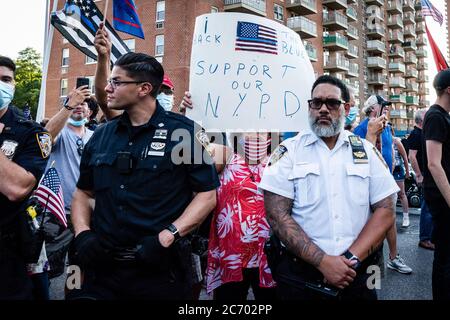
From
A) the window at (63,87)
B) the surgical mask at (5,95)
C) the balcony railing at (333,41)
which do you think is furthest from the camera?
the balcony railing at (333,41)

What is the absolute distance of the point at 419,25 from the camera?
199 feet

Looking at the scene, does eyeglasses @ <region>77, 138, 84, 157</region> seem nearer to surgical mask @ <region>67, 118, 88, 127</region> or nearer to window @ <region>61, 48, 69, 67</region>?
surgical mask @ <region>67, 118, 88, 127</region>

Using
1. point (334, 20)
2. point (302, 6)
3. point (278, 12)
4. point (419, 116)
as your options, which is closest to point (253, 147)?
point (419, 116)

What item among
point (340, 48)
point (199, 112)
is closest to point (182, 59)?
point (340, 48)

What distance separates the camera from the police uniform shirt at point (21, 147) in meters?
2.07

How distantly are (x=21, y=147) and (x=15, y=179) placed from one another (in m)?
0.24

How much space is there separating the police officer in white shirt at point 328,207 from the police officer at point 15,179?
4.15 feet

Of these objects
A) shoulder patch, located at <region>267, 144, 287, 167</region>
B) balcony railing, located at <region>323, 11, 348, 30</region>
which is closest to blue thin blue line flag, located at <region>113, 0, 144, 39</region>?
shoulder patch, located at <region>267, 144, 287, 167</region>

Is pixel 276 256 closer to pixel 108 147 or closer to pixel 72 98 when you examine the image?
pixel 108 147

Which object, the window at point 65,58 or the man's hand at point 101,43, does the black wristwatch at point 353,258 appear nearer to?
the man's hand at point 101,43

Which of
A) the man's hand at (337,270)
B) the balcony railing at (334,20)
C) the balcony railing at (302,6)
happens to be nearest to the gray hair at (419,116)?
the man's hand at (337,270)

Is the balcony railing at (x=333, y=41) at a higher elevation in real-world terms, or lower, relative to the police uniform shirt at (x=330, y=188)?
higher

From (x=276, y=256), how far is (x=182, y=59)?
22823mm

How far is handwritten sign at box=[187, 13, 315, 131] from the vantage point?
2750 mm
